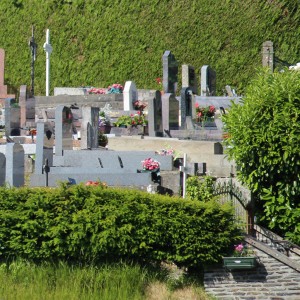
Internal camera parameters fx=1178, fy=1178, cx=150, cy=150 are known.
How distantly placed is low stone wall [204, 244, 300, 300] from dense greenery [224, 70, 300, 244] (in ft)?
2.86

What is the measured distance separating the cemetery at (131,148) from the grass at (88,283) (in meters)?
0.60

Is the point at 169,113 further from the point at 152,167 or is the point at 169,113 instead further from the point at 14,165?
the point at 14,165

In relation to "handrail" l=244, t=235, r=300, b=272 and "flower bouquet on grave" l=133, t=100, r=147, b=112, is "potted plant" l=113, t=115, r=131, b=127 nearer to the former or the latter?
"flower bouquet on grave" l=133, t=100, r=147, b=112

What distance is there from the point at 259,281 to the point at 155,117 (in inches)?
300

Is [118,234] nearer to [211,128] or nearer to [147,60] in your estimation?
[211,128]

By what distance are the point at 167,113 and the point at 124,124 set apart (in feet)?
4.33

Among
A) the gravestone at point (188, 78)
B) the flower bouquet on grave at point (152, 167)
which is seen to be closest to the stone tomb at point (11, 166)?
the flower bouquet on grave at point (152, 167)

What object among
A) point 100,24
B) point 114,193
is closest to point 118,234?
point 114,193

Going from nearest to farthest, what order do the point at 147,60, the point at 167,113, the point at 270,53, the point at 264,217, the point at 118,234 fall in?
the point at 118,234
the point at 264,217
the point at 167,113
the point at 270,53
the point at 147,60

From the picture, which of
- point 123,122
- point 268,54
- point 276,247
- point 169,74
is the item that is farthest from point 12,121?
point 268,54

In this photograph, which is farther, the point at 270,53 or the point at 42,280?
the point at 270,53

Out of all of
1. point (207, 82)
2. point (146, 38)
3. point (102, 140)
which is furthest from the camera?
point (146, 38)

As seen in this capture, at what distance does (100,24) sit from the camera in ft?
123

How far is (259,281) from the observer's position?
16.2 meters
